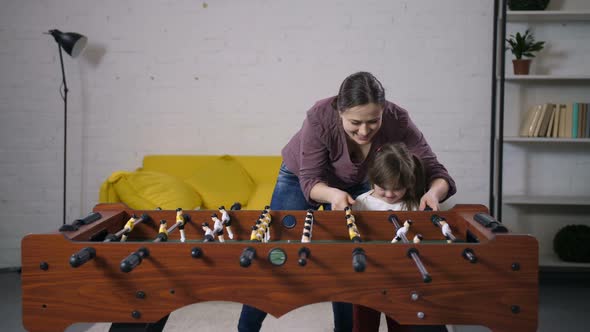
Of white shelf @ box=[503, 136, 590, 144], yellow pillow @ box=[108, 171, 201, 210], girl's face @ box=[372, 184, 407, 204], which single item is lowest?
yellow pillow @ box=[108, 171, 201, 210]

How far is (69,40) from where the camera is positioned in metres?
3.64

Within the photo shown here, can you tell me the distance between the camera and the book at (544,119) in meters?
3.74

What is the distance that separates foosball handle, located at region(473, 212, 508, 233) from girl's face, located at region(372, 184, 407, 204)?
1.56ft

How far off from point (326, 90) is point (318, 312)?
1.67 metres

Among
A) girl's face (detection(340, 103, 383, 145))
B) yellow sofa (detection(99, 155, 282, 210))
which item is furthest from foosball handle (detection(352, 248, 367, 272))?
yellow sofa (detection(99, 155, 282, 210))

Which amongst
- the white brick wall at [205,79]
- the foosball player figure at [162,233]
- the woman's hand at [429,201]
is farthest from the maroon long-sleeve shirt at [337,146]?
the white brick wall at [205,79]

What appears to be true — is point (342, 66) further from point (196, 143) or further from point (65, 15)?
point (65, 15)

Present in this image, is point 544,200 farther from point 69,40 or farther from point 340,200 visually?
point 69,40

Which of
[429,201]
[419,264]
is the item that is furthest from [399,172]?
[419,264]

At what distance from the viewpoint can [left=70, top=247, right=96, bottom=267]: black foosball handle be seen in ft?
3.86

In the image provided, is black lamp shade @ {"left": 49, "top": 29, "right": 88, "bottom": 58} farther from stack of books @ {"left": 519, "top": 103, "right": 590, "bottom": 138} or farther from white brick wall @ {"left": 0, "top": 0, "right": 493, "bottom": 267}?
stack of books @ {"left": 519, "top": 103, "right": 590, "bottom": 138}

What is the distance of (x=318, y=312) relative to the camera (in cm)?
306

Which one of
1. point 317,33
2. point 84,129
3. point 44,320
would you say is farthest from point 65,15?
point 44,320

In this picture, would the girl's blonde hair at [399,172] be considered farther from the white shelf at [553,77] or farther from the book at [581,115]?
the book at [581,115]
